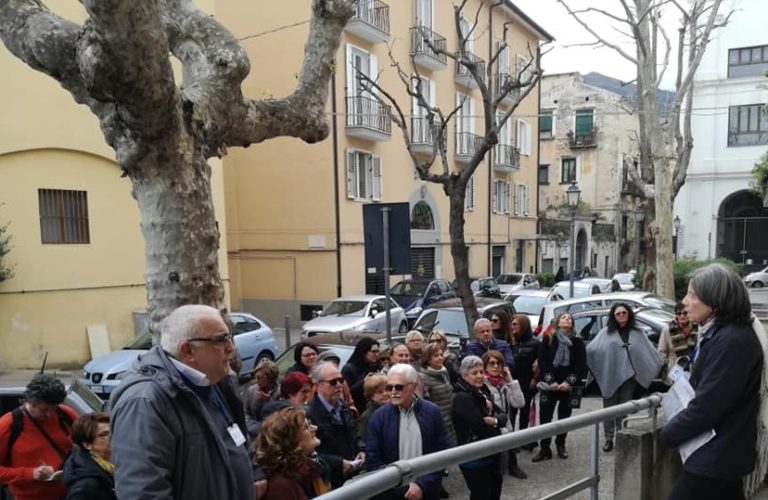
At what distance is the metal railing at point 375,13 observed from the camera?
19172 mm

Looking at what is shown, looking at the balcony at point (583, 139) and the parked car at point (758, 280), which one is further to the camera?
the balcony at point (583, 139)

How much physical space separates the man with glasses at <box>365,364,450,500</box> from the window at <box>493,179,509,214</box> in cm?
2572

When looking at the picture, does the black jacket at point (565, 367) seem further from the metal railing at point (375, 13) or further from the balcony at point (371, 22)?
the metal railing at point (375, 13)

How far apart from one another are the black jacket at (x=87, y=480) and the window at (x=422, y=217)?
67.8 ft

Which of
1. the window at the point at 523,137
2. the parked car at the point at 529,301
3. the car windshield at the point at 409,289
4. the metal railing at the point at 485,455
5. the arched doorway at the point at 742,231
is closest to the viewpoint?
the metal railing at the point at 485,455

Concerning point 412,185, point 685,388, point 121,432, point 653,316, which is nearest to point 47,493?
point 121,432

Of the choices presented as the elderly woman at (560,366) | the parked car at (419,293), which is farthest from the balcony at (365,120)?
the elderly woman at (560,366)

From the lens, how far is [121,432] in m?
1.87

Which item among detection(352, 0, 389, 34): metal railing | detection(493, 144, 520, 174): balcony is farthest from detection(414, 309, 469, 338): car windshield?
detection(493, 144, 520, 174): balcony

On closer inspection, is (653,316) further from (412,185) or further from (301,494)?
(412,185)

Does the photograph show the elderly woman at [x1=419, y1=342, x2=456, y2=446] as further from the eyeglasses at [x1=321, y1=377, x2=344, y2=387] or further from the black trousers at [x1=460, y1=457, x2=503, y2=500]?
the eyeglasses at [x1=321, y1=377, x2=344, y2=387]

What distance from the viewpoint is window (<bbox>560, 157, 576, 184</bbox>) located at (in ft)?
134

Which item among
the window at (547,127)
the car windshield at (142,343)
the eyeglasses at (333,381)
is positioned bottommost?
the car windshield at (142,343)

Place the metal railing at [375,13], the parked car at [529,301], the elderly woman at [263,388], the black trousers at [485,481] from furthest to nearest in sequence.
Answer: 1. the metal railing at [375,13]
2. the parked car at [529,301]
3. the elderly woman at [263,388]
4. the black trousers at [485,481]
